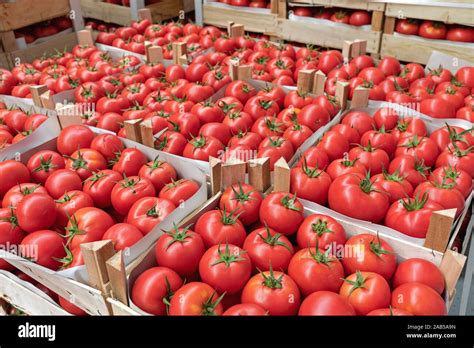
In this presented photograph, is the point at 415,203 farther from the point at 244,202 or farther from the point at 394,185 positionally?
the point at 244,202

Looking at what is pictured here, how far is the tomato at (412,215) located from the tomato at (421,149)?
0.36m

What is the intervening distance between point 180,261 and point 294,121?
3.41 ft

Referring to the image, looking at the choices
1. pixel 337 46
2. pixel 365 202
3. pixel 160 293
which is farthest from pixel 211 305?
pixel 337 46

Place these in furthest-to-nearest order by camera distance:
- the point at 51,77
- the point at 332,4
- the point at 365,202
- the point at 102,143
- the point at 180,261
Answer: the point at 332,4 → the point at 51,77 → the point at 102,143 → the point at 365,202 → the point at 180,261

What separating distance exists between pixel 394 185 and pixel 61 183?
1.31m

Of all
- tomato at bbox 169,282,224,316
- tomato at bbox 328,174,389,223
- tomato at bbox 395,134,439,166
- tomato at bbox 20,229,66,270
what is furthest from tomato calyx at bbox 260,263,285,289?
tomato at bbox 395,134,439,166

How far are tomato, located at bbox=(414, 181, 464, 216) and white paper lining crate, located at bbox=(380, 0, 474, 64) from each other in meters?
1.91

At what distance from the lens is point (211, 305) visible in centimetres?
120

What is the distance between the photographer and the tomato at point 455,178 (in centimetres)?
164

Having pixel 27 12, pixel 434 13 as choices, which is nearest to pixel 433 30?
pixel 434 13

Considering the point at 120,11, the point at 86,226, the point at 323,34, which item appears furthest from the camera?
the point at 120,11

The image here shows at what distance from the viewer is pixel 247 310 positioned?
3.82 ft

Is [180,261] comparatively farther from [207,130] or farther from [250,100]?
[250,100]
